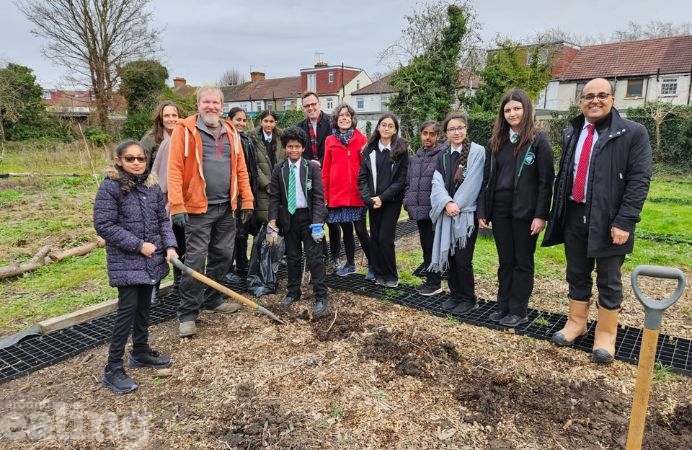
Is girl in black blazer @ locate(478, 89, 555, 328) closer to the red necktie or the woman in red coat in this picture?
the red necktie

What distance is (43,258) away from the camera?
21.0 feet

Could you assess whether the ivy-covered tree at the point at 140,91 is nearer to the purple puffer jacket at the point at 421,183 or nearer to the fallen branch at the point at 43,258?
the fallen branch at the point at 43,258

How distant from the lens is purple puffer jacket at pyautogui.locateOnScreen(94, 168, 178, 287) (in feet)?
10.2

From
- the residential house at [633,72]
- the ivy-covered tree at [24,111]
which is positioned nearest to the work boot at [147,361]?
the ivy-covered tree at [24,111]

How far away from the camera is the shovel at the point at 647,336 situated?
1961mm

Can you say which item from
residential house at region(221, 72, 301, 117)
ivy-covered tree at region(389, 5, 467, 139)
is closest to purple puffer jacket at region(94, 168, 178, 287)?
ivy-covered tree at region(389, 5, 467, 139)

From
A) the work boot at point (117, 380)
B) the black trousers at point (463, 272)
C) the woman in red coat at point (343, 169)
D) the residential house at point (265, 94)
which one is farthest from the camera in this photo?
the residential house at point (265, 94)

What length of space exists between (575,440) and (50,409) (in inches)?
130

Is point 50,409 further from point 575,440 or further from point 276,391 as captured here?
point 575,440

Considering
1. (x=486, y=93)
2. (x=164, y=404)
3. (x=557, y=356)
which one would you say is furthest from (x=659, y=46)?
(x=164, y=404)

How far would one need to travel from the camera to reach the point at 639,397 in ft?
6.65

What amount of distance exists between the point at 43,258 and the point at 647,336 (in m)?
7.08

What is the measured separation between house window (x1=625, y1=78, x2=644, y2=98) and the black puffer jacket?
28.3 meters

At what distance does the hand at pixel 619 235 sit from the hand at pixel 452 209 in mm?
1322
